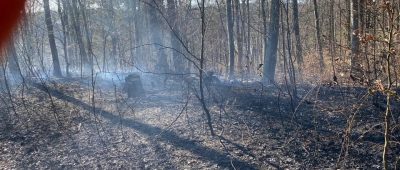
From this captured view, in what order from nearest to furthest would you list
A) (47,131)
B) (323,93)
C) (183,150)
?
(183,150) < (47,131) < (323,93)

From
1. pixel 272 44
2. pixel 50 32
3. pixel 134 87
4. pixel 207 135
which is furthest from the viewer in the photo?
pixel 50 32

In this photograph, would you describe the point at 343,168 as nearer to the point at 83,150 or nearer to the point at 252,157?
the point at 252,157

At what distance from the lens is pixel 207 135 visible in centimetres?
675

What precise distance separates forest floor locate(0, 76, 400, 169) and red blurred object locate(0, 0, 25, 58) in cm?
554

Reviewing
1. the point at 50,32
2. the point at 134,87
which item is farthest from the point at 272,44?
the point at 50,32

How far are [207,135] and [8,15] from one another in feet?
41.2

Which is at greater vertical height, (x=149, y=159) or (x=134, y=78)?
(x=134, y=78)

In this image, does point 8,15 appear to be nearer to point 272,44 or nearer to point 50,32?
point 50,32

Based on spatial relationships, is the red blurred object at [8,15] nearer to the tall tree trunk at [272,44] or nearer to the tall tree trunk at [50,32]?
the tall tree trunk at [50,32]

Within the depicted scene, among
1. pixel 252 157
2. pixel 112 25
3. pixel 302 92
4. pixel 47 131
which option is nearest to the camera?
pixel 252 157

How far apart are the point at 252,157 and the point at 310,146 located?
959 mm

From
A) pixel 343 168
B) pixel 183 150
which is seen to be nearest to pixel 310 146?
pixel 343 168

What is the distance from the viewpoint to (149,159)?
584cm

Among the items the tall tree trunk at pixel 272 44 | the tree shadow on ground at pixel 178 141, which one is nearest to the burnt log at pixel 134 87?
the tree shadow on ground at pixel 178 141
